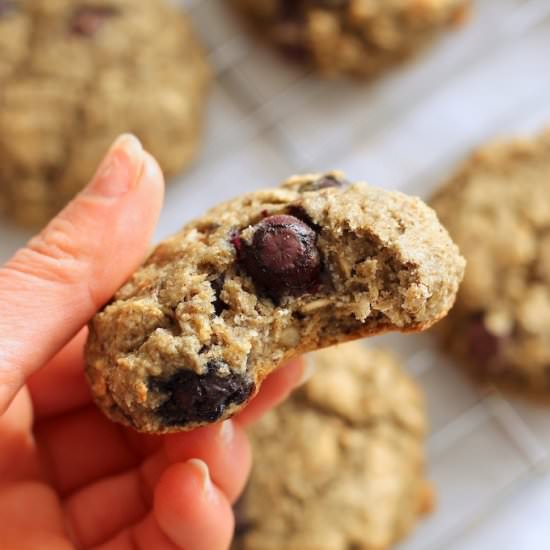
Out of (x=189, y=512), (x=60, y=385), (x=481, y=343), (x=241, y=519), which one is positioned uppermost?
(x=60, y=385)

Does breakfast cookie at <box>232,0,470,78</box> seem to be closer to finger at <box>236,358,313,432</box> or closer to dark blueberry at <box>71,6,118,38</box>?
dark blueberry at <box>71,6,118,38</box>

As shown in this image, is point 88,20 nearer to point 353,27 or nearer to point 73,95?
point 73,95

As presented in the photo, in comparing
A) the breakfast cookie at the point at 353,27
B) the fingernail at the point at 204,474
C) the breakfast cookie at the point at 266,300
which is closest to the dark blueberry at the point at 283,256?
the breakfast cookie at the point at 266,300

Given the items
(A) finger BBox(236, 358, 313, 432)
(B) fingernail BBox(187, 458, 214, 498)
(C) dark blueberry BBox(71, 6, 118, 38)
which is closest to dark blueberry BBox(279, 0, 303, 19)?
(C) dark blueberry BBox(71, 6, 118, 38)

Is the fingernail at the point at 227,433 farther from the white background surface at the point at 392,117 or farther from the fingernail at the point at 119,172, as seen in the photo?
the white background surface at the point at 392,117

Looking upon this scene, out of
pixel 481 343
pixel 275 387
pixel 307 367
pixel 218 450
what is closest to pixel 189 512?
pixel 218 450

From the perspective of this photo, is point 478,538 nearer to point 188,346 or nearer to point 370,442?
point 370,442
